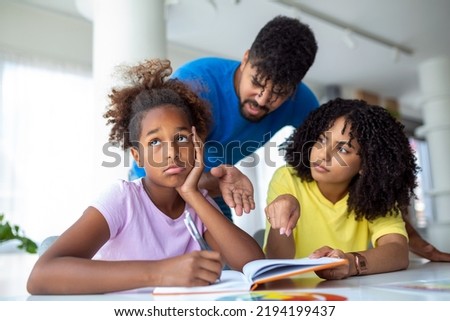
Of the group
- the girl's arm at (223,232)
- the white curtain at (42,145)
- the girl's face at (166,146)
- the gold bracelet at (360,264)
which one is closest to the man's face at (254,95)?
the girl's face at (166,146)

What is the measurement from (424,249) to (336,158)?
0.34 m

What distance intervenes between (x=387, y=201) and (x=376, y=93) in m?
4.42

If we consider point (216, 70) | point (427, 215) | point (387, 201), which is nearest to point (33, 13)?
point (216, 70)

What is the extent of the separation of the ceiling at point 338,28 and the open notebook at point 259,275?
74.2 inches

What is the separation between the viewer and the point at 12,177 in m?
2.90

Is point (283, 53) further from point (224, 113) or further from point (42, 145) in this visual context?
point (42, 145)

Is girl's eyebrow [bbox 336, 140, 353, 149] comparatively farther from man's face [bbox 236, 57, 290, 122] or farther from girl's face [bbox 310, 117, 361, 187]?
man's face [bbox 236, 57, 290, 122]

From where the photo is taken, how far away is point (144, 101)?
1.07m

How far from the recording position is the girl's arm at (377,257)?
79 cm

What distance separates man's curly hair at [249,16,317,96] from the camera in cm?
118

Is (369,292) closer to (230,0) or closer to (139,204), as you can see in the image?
(139,204)

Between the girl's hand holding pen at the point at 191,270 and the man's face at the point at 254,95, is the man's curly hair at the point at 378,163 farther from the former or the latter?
the girl's hand holding pen at the point at 191,270

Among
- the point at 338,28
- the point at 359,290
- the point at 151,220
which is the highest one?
the point at 338,28

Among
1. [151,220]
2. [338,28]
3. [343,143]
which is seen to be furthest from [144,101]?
[338,28]
